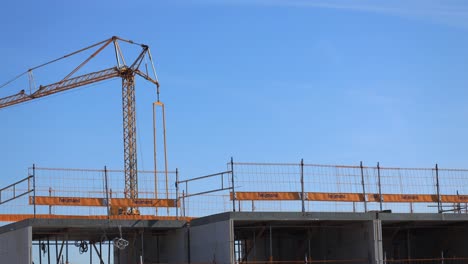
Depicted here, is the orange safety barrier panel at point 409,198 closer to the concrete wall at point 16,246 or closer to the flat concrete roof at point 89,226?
the flat concrete roof at point 89,226

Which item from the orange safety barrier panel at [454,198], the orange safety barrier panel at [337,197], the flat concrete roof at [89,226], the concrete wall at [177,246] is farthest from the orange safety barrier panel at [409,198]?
the flat concrete roof at [89,226]

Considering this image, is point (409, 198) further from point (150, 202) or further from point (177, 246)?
point (150, 202)

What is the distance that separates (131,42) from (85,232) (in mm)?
59210

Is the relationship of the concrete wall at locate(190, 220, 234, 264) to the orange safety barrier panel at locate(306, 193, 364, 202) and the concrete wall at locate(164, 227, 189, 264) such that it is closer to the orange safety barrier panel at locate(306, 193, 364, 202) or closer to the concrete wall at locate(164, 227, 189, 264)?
the concrete wall at locate(164, 227, 189, 264)

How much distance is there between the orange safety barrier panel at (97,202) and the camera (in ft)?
106

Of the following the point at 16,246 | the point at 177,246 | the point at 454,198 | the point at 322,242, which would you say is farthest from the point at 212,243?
the point at 454,198

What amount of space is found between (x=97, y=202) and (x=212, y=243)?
5320mm

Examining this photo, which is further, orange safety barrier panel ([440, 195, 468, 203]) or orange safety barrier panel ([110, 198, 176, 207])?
orange safety barrier panel ([440, 195, 468, 203])

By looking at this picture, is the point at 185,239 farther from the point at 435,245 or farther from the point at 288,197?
the point at 435,245

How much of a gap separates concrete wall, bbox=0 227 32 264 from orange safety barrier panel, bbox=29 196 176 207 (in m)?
1.50

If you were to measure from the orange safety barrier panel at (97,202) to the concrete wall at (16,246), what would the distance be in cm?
150

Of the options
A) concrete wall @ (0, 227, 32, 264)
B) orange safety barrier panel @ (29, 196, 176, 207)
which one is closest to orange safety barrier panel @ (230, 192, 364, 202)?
orange safety barrier panel @ (29, 196, 176, 207)

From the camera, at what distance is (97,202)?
33000 mm

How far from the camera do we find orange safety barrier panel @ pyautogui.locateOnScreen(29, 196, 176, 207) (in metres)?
32.2
